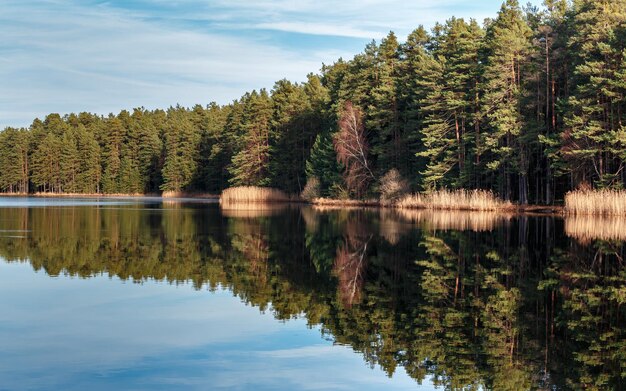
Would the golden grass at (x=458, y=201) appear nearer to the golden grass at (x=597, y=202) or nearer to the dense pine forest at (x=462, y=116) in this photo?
the dense pine forest at (x=462, y=116)

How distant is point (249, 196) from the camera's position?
7475 cm

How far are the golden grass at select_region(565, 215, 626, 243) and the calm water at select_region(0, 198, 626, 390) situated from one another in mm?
1328

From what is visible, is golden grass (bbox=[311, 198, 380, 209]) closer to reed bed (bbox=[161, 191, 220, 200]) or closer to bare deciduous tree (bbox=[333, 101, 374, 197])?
bare deciduous tree (bbox=[333, 101, 374, 197])

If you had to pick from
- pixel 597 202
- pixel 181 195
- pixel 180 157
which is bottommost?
pixel 181 195

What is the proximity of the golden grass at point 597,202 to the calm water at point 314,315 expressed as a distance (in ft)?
43.6

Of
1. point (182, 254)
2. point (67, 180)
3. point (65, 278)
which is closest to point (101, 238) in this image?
point (182, 254)

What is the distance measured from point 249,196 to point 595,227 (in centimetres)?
4815

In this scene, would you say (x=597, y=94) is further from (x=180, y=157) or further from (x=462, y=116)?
(x=180, y=157)

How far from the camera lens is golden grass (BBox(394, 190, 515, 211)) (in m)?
47.8

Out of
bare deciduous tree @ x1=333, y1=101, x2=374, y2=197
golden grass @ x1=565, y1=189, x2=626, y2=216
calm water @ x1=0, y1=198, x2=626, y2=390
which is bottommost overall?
calm water @ x1=0, y1=198, x2=626, y2=390

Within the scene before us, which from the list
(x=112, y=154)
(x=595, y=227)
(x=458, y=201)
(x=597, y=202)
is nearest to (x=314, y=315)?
(x=595, y=227)

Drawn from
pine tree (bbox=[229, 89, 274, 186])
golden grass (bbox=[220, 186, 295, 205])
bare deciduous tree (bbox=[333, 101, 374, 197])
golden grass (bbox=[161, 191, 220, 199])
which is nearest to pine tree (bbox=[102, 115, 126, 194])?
golden grass (bbox=[161, 191, 220, 199])

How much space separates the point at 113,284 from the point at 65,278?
67.7 inches

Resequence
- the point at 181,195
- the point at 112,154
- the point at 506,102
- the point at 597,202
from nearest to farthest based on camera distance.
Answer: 1. the point at 597,202
2. the point at 506,102
3. the point at 181,195
4. the point at 112,154
